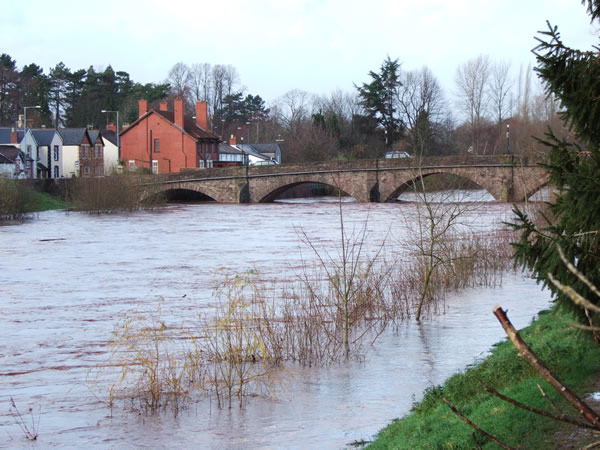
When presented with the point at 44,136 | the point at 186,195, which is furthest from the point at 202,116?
the point at 186,195

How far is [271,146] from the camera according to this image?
102250 mm

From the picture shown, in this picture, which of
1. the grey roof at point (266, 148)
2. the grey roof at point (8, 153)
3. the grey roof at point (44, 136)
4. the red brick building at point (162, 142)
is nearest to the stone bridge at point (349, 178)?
the grey roof at point (8, 153)

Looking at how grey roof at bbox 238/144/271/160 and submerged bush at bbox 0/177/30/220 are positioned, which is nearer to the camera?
submerged bush at bbox 0/177/30/220

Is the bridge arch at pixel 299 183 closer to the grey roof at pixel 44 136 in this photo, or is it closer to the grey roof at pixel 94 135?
the grey roof at pixel 44 136

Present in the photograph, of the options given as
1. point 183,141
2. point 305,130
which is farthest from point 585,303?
point 305,130

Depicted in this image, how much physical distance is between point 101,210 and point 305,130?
53.5 metres

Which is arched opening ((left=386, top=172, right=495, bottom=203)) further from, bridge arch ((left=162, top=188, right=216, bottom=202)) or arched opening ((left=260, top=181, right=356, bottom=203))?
bridge arch ((left=162, top=188, right=216, bottom=202))

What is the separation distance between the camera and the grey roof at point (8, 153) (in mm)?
59728

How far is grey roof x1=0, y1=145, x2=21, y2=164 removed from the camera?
59728 millimetres

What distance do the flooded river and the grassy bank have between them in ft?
2.11

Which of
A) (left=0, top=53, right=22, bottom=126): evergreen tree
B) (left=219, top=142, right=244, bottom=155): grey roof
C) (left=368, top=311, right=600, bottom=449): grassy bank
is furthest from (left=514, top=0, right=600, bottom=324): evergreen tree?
(left=0, top=53, right=22, bottom=126): evergreen tree

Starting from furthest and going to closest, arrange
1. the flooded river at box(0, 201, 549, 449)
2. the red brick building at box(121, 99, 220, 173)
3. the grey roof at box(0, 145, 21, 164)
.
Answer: the red brick building at box(121, 99, 220, 173) < the grey roof at box(0, 145, 21, 164) < the flooded river at box(0, 201, 549, 449)

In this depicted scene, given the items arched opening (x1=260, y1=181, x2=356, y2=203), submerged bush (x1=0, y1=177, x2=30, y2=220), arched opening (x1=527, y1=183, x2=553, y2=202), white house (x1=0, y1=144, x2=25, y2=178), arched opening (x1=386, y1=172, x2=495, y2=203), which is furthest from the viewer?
arched opening (x1=260, y1=181, x2=356, y2=203)

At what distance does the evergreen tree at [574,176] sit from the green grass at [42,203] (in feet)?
128
